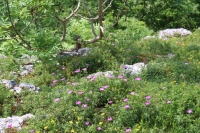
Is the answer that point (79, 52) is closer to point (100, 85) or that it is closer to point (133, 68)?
point (133, 68)

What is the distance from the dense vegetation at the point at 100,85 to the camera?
4469 millimetres

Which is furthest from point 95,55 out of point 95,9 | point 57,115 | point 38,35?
point 95,9

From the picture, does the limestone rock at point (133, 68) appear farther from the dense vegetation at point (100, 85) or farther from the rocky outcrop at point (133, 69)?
the dense vegetation at point (100, 85)

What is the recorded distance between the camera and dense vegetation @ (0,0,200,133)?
4.47 meters

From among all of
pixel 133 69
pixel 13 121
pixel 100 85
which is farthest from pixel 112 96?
pixel 13 121

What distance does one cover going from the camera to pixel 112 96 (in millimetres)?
5156

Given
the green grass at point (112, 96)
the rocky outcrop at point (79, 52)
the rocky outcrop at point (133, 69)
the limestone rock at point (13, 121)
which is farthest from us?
the rocky outcrop at point (79, 52)

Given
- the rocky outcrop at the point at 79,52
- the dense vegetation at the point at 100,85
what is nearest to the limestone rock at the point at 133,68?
the dense vegetation at the point at 100,85

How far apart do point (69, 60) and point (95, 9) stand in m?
5.56

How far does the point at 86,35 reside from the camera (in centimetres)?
854

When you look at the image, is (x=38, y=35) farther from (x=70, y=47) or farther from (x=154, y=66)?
(x=154, y=66)

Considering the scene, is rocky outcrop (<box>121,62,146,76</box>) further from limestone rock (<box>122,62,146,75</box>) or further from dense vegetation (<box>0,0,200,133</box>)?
dense vegetation (<box>0,0,200,133</box>)

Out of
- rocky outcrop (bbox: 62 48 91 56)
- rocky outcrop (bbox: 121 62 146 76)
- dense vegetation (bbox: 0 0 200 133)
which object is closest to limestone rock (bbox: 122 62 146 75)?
rocky outcrop (bbox: 121 62 146 76)

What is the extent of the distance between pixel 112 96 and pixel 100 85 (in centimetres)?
29
